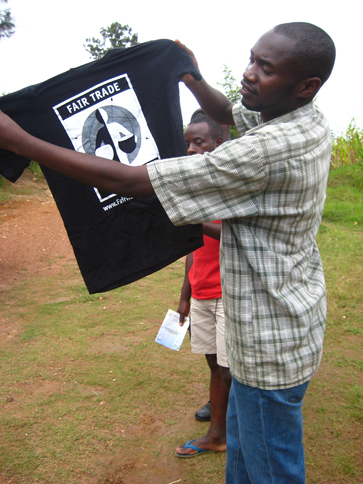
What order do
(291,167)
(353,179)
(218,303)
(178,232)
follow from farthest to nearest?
(353,179)
(218,303)
(178,232)
(291,167)

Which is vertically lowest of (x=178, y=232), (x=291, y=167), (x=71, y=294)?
(x=71, y=294)

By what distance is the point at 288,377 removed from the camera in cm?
157

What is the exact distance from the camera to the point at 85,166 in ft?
4.91

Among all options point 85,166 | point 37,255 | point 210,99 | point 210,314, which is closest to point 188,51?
point 210,99

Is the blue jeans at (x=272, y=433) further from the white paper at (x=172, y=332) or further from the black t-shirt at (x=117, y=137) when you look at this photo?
the white paper at (x=172, y=332)

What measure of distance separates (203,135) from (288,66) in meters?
1.28

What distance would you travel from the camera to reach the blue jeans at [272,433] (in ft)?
5.14

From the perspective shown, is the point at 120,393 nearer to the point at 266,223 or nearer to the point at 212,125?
the point at 212,125

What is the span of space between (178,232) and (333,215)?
8.51m

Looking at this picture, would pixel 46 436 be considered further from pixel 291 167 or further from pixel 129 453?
pixel 291 167

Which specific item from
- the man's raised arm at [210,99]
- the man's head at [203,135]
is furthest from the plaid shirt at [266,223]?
the man's head at [203,135]

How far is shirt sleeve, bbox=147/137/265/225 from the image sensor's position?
4.57 feet

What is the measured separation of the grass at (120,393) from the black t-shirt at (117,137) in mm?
1419

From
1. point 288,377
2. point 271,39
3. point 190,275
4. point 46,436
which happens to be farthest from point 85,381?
point 271,39
